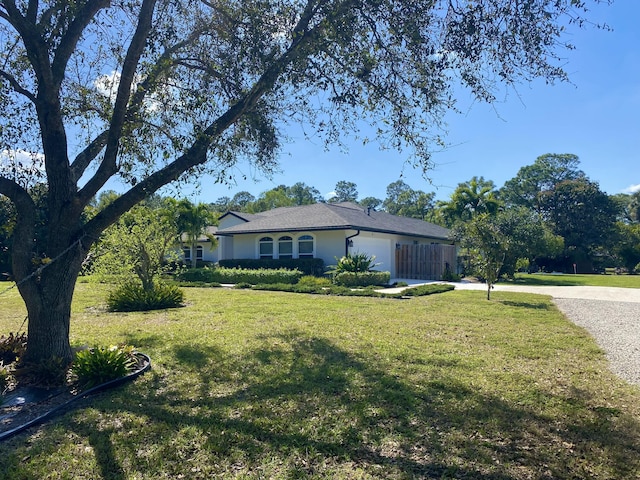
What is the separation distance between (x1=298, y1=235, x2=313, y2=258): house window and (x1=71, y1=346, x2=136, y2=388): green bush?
58.6ft

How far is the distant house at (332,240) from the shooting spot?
73.0 feet

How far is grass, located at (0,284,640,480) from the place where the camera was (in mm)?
3260

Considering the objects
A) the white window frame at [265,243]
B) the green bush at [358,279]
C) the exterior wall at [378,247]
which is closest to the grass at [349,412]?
the green bush at [358,279]

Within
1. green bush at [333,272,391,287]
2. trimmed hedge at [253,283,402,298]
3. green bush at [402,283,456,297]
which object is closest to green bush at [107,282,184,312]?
trimmed hedge at [253,283,402,298]

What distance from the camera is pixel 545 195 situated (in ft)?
146

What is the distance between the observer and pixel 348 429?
3846mm

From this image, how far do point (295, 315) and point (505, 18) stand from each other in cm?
698

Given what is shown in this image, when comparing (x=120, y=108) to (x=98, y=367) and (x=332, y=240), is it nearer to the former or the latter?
(x=98, y=367)

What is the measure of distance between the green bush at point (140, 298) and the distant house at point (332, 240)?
10453 mm

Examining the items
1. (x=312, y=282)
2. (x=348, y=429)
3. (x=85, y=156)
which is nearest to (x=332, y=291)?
(x=312, y=282)

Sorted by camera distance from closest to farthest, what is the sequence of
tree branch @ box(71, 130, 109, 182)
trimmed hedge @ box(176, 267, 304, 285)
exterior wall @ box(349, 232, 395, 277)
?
1. tree branch @ box(71, 130, 109, 182)
2. trimmed hedge @ box(176, 267, 304, 285)
3. exterior wall @ box(349, 232, 395, 277)

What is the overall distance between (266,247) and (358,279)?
7750 mm

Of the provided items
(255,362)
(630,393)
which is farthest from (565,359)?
(255,362)

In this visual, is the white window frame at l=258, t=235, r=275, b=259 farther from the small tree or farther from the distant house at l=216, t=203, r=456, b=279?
the small tree
